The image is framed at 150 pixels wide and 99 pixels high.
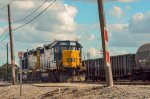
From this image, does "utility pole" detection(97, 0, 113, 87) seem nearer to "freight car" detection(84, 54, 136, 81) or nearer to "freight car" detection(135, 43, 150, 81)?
"freight car" detection(135, 43, 150, 81)

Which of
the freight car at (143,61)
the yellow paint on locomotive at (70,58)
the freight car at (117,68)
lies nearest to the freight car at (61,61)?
the yellow paint on locomotive at (70,58)

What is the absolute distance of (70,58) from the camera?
144 feet

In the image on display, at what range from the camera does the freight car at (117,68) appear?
39953 mm

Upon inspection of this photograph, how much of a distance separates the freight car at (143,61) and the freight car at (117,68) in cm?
160

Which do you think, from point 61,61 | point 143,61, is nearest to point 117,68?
point 61,61

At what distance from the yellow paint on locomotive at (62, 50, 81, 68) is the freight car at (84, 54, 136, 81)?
259 centimetres

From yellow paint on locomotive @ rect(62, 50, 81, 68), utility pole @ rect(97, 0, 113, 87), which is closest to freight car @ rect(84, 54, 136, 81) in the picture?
yellow paint on locomotive @ rect(62, 50, 81, 68)

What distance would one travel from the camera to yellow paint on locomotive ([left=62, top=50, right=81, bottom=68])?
44.1 m

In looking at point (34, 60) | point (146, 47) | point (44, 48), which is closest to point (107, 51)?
point (146, 47)

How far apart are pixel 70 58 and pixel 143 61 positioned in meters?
10.2

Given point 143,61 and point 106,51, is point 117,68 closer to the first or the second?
point 143,61

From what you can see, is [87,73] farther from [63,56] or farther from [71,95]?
[71,95]

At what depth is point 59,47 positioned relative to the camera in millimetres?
45688

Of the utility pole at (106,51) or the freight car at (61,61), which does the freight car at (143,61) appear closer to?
the freight car at (61,61)
